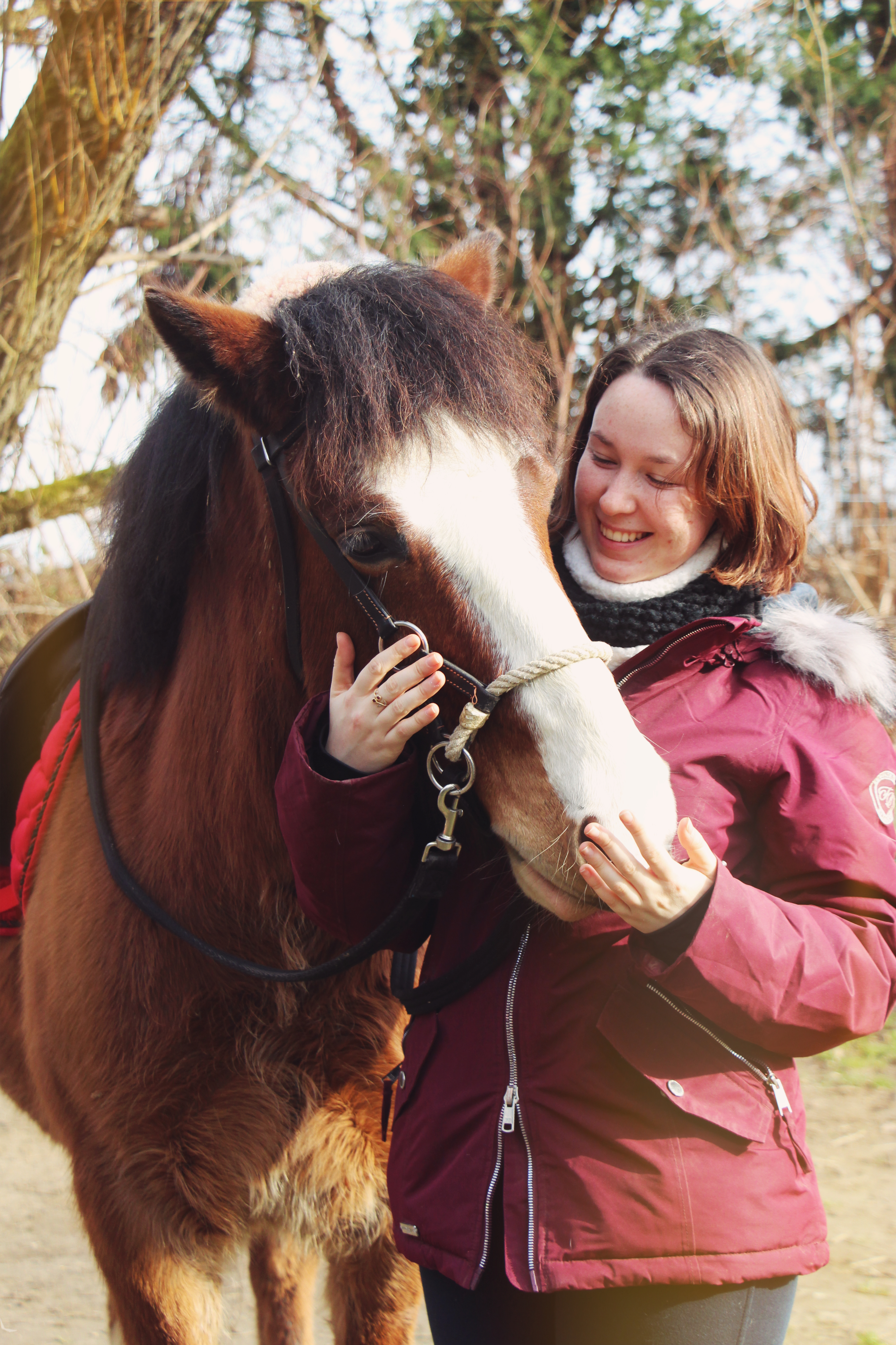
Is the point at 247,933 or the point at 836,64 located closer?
the point at 247,933

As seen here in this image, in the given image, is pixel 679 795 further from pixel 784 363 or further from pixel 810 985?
pixel 784 363

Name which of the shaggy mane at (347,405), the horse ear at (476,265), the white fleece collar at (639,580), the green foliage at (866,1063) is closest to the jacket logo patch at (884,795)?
the white fleece collar at (639,580)

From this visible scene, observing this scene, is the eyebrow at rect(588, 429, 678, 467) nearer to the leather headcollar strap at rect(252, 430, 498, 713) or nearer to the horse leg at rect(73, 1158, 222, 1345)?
the leather headcollar strap at rect(252, 430, 498, 713)

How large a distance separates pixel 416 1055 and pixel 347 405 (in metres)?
0.88

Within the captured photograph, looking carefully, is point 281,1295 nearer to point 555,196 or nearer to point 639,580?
point 639,580

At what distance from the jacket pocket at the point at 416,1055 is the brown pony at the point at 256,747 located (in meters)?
0.19

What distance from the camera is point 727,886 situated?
1.08 m

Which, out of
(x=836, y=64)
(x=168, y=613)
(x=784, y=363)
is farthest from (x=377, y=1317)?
(x=836, y=64)

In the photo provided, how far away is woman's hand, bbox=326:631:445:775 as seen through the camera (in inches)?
45.7

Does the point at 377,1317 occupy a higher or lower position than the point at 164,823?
lower

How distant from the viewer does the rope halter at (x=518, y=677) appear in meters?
1.11

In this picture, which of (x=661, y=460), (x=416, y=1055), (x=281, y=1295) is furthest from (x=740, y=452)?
(x=281, y=1295)

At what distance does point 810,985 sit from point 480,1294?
0.56 meters

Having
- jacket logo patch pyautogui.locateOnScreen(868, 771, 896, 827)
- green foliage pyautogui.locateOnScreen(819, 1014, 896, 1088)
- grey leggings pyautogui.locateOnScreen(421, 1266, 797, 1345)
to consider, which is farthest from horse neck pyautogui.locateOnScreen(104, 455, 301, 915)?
green foliage pyautogui.locateOnScreen(819, 1014, 896, 1088)
